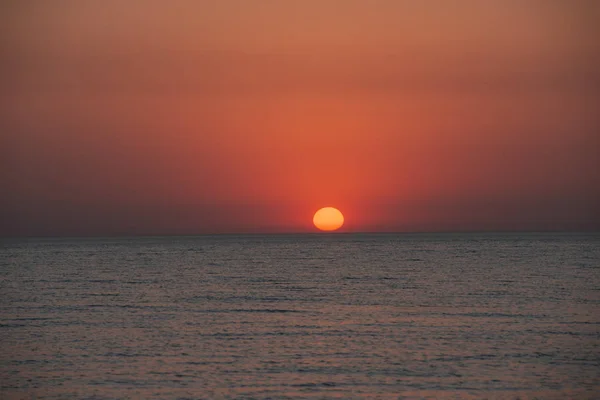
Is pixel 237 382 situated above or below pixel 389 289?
below

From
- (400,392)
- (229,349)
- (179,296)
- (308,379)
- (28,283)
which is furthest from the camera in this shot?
(28,283)

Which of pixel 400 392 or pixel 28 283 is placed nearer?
pixel 400 392

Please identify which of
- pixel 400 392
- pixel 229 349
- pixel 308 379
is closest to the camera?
pixel 400 392

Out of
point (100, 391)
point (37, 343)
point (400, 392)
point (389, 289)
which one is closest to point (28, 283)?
point (389, 289)

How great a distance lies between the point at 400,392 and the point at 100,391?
→ 1060cm

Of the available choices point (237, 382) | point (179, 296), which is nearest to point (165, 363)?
point (237, 382)

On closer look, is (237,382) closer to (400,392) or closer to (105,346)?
(400,392)

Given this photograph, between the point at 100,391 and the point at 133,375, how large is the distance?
9.00 feet

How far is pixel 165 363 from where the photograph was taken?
3372cm

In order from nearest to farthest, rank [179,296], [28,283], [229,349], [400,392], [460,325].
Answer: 1. [400,392]
2. [229,349]
3. [460,325]
4. [179,296]
5. [28,283]

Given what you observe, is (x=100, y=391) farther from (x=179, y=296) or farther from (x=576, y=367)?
(x=179, y=296)

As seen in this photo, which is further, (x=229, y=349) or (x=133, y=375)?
(x=229, y=349)

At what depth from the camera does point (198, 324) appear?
4653 centimetres

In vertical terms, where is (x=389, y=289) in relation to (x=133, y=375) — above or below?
above
